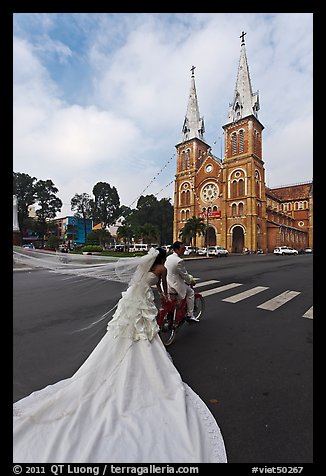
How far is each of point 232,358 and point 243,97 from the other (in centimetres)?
4759

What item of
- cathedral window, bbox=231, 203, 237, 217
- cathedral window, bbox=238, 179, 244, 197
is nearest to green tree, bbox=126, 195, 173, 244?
cathedral window, bbox=231, 203, 237, 217

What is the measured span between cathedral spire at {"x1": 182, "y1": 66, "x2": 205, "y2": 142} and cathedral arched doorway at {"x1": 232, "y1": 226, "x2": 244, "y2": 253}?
20.0m

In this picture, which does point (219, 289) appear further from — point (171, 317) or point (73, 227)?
point (73, 227)

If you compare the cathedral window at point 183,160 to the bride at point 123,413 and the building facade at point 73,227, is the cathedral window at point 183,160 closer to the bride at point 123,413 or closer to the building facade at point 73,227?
the building facade at point 73,227

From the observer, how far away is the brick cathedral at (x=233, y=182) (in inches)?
1484

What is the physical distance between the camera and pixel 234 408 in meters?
2.14

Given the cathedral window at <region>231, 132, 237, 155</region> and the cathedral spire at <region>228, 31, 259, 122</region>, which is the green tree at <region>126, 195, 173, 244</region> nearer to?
the cathedral window at <region>231, 132, 237, 155</region>

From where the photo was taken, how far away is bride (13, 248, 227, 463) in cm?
157

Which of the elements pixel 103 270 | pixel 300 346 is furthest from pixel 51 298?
pixel 300 346

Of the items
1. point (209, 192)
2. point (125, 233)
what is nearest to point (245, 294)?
point (125, 233)

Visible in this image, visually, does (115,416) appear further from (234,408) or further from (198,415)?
(234,408)

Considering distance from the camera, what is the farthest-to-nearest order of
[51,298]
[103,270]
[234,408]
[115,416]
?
[51,298], [103,270], [234,408], [115,416]

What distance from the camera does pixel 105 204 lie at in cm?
3631

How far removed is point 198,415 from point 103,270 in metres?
1.87
